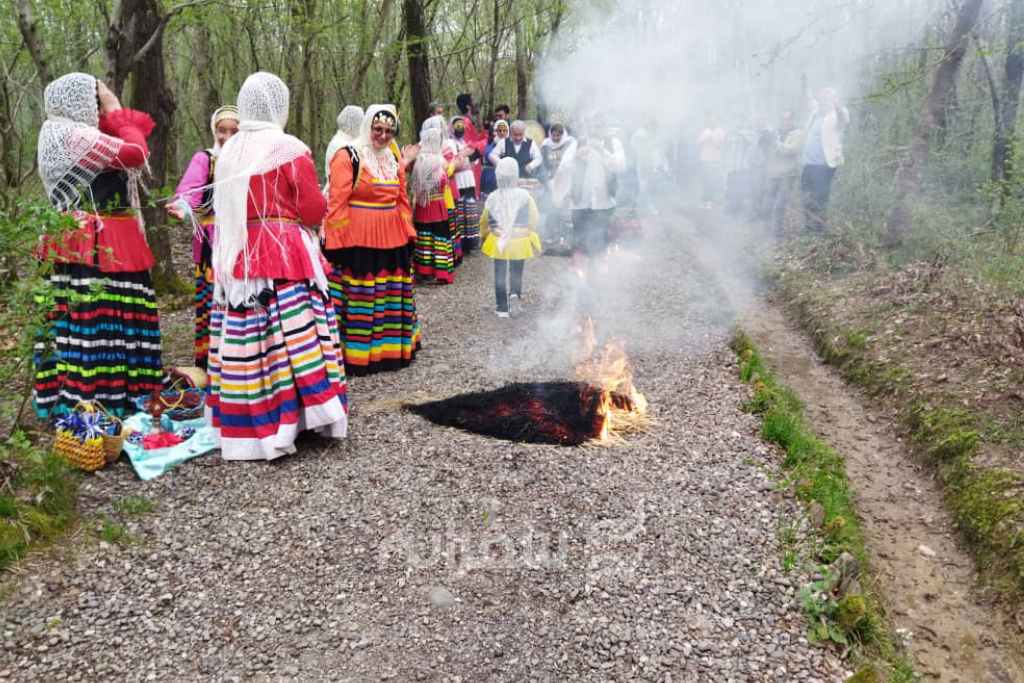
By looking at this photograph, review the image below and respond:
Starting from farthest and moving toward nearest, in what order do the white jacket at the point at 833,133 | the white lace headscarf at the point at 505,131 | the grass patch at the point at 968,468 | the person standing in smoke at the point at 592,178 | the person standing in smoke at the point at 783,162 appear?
the person standing in smoke at the point at 783,162 < the white lace headscarf at the point at 505,131 < the white jacket at the point at 833,133 < the person standing in smoke at the point at 592,178 < the grass patch at the point at 968,468

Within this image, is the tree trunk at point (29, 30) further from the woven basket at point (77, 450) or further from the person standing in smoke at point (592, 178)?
the person standing in smoke at point (592, 178)

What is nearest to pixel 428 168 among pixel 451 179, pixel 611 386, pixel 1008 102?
pixel 451 179

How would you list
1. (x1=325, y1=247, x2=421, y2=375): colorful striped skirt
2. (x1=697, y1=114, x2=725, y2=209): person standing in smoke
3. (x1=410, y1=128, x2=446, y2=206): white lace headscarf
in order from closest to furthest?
1. (x1=325, y1=247, x2=421, y2=375): colorful striped skirt
2. (x1=410, y1=128, x2=446, y2=206): white lace headscarf
3. (x1=697, y1=114, x2=725, y2=209): person standing in smoke

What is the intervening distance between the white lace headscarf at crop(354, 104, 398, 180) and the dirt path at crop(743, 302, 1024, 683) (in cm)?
456

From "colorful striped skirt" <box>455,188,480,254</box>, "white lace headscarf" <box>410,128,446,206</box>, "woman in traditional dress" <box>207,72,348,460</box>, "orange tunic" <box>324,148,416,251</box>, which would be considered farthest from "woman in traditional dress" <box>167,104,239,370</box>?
"colorful striped skirt" <box>455,188,480,254</box>

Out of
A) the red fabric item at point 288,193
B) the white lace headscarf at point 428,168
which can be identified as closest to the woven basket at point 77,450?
the red fabric item at point 288,193

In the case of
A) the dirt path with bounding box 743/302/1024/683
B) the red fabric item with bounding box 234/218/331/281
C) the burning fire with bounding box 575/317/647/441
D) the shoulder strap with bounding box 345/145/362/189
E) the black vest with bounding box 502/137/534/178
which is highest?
the black vest with bounding box 502/137/534/178

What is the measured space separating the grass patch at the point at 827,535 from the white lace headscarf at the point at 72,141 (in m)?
5.13

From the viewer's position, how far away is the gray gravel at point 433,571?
11.0 feet

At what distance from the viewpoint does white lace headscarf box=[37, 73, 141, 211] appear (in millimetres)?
4727

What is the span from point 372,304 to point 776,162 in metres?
10.3

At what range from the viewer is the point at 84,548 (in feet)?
12.7

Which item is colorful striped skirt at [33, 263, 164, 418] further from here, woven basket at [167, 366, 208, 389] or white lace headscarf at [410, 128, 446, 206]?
white lace headscarf at [410, 128, 446, 206]

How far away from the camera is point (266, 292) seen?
4820 mm
